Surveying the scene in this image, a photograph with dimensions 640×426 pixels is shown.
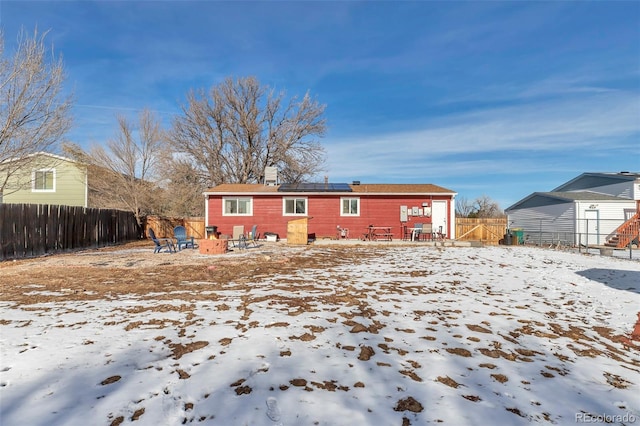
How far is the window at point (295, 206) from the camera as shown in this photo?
1844cm

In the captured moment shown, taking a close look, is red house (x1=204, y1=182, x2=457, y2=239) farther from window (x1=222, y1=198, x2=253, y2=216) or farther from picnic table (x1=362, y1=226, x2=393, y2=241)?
picnic table (x1=362, y1=226, x2=393, y2=241)

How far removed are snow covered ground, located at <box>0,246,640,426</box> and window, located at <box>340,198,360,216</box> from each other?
1271cm

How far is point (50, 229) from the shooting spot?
12.0m

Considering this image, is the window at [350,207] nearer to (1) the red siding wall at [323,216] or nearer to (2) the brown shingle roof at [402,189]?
(1) the red siding wall at [323,216]

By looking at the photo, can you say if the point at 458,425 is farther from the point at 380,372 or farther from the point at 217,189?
the point at 217,189

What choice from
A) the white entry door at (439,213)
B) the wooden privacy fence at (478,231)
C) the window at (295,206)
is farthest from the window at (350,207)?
the wooden privacy fence at (478,231)

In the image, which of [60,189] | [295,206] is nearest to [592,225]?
[295,206]

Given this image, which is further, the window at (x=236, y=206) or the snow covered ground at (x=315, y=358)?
the window at (x=236, y=206)

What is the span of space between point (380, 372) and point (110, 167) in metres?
22.2

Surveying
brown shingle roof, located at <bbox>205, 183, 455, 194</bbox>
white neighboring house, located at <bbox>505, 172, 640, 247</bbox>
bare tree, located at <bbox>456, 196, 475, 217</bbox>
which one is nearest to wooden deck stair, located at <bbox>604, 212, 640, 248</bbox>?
white neighboring house, located at <bbox>505, 172, 640, 247</bbox>

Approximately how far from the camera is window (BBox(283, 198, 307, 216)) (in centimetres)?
1844

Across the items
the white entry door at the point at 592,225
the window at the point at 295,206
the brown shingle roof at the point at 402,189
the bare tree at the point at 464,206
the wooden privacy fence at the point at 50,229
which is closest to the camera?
the wooden privacy fence at the point at 50,229

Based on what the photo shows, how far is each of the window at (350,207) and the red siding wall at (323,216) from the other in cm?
18

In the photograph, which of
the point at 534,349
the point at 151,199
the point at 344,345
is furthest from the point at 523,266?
the point at 151,199
